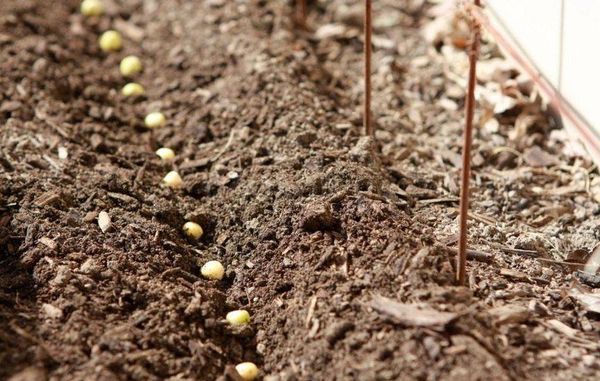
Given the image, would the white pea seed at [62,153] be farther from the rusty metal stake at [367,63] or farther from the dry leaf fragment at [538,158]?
the dry leaf fragment at [538,158]

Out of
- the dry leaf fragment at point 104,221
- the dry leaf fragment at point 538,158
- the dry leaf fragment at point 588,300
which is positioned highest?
the dry leaf fragment at point 104,221

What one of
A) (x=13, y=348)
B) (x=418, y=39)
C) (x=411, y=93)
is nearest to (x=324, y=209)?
(x=13, y=348)

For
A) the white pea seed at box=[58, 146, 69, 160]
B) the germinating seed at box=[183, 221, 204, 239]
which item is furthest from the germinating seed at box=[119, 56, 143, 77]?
the germinating seed at box=[183, 221, 204, 239]

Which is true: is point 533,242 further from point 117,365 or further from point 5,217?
point 5,217

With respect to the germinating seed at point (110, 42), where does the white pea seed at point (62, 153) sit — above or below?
below

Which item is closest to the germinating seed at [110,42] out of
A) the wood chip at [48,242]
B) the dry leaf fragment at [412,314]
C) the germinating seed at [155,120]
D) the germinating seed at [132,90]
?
the germinating seed at [132,90]

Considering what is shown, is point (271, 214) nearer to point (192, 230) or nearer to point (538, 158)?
point (192, 230)

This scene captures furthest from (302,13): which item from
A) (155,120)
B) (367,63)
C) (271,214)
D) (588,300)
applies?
(588,300)
